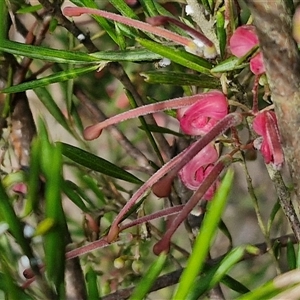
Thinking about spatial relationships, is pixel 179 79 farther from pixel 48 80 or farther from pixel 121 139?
pixel 121 139

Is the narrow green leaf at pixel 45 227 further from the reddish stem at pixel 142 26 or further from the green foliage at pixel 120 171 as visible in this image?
the reddish stem at pixel 142 26

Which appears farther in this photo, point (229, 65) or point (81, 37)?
point (81, 37)

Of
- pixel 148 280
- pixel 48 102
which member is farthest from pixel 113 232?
pixel 48 102

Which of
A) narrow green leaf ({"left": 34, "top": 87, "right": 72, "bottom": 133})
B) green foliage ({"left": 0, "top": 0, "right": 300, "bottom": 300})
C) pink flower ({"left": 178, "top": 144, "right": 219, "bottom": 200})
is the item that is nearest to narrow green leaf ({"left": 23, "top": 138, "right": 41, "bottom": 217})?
green foliage ({"left": 0, "top": 0, "right": 300, "bottom": 300})

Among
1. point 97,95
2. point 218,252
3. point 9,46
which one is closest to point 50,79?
point 9,46

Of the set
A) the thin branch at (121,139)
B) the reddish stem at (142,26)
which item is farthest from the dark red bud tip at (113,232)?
the thin branch at (121,139)

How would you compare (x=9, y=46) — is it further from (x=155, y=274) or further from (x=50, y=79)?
(x=155, y=274)
